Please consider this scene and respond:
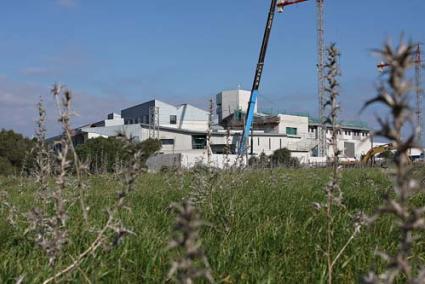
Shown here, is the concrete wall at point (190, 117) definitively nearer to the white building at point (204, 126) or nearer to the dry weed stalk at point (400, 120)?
the white building at point (204, 126)

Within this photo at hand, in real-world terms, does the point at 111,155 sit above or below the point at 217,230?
above

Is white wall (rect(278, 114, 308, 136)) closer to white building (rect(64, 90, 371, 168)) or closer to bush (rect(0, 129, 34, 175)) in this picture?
white building (rect(64, 90, 371, 168))

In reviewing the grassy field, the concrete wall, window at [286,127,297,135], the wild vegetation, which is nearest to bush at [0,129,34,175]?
the wild vegetation

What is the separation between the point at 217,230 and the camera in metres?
4.93

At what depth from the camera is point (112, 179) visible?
10586 mm

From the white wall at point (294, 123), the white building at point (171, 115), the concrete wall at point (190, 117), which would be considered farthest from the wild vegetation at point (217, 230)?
the concrete wall at point (190, 117)

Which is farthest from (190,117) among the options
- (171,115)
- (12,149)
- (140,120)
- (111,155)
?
(111,155)

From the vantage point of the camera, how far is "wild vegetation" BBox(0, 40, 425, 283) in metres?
1.09

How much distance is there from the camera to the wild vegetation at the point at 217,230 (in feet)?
3.59

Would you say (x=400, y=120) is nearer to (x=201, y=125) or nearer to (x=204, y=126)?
(x=204, y=126)

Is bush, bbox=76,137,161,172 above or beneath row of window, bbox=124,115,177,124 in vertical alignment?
beneath

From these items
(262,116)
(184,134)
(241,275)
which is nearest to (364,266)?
(241,275)

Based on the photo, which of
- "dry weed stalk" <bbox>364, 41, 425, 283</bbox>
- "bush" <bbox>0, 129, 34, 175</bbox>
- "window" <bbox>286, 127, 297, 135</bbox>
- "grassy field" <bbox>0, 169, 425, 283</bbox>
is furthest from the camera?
"window" <bbox>286, 127, 297, 135</bbox>

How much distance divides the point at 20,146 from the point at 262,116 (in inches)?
3224
